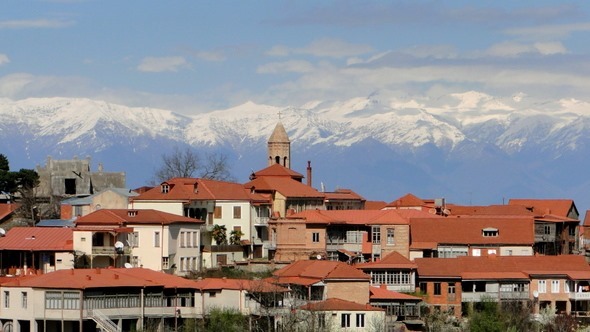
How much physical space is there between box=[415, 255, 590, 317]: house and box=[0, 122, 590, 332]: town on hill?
9 centimetres

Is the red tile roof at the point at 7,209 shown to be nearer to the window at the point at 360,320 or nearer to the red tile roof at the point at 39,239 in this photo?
the red tile roof at the point at 39,239

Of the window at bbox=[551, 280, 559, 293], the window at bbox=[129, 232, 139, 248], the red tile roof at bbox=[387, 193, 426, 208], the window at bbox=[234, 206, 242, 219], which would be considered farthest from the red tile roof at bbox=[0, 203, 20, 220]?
the window at bbox=[551, 280, 559, 293]

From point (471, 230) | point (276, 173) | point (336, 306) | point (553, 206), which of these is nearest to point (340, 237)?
point (471, 230)

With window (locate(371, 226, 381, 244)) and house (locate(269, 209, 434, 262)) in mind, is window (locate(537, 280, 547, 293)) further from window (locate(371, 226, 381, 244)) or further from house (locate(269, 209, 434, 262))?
window (locate(371, 226, 381, 244))

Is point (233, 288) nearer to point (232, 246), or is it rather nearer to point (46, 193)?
point (232, 246)

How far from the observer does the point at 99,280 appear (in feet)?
285

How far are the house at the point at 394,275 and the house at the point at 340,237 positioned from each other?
26.3ft

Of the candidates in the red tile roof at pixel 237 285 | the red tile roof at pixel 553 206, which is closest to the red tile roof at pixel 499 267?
the red tile roof at pixel 237 285

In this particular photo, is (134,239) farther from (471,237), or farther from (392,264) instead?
(471,237)

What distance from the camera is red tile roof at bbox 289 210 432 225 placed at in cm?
10819


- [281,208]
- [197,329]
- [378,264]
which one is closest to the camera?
[197,329]

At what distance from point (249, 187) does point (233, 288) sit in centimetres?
2819

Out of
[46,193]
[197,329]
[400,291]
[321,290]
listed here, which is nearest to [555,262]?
[400,291]

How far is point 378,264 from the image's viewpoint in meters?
99.6
